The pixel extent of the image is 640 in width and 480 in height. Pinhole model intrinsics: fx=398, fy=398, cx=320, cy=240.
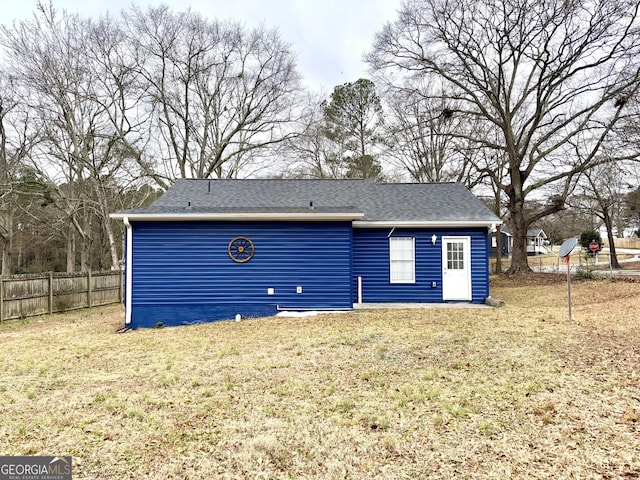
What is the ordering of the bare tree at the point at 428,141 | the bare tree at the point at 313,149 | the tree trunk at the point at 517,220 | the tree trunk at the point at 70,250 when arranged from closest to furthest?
1. the tree trunk at the point at 517,220
2. the bare tree at the point at 428,141
3. the bare tree at the point at 313,149
4. the tree trunk at the point at 70,250

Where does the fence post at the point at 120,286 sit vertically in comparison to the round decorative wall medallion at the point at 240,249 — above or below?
below

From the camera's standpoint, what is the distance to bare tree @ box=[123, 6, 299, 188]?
67.3 ft

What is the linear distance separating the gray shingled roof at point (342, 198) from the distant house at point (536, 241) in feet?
138

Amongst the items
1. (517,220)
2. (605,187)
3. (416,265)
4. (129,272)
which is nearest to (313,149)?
(517,220)

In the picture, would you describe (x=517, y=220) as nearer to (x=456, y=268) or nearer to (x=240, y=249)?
(x=456, y=268)

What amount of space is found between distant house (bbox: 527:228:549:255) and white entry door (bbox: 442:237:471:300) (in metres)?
43.0

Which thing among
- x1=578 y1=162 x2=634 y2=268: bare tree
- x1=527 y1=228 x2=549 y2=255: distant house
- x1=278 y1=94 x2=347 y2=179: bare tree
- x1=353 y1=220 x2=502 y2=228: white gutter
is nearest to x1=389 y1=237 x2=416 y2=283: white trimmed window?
x1=353 y1=220 x2=502 y2=228: white gutter

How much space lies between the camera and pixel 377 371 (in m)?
5.16

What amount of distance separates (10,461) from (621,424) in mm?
5100

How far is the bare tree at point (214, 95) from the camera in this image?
20.5 meters

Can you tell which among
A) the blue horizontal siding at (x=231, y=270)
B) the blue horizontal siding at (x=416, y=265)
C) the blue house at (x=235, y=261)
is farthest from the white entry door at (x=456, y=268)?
the blue horizontal siding at (x=231, y=270)

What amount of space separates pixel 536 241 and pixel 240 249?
5182 centimetres

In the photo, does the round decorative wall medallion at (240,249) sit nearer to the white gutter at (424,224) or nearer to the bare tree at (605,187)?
the white gutter at (424,224)

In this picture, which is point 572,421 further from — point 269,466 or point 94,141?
point 94,141
